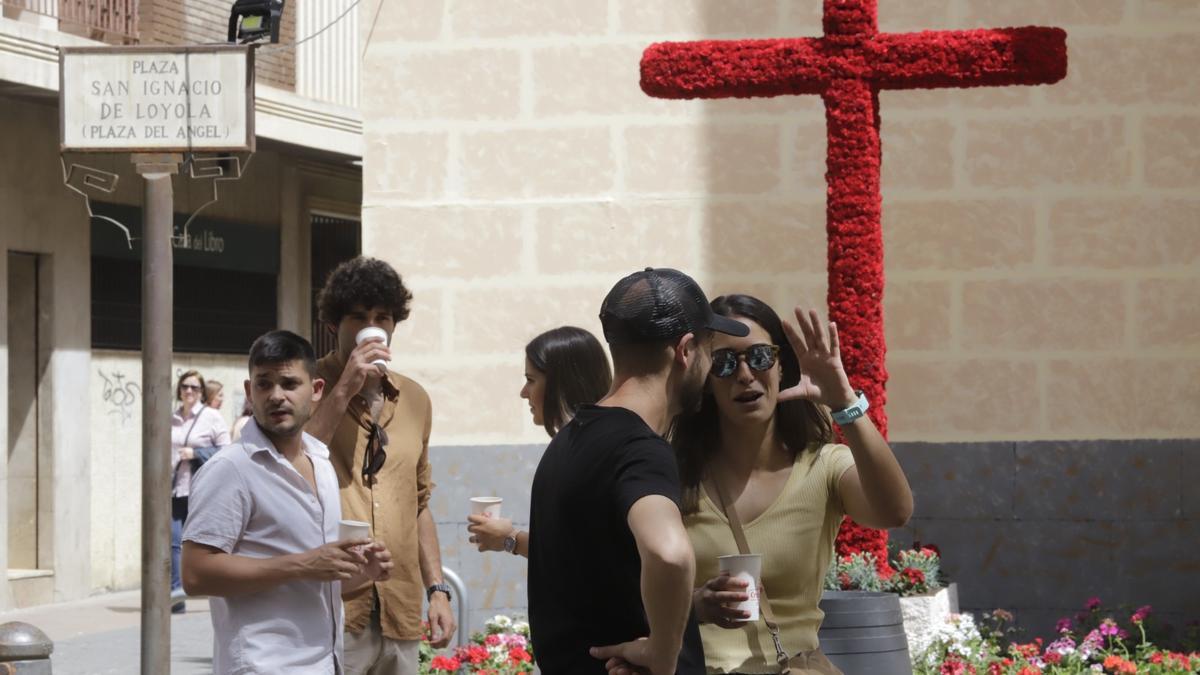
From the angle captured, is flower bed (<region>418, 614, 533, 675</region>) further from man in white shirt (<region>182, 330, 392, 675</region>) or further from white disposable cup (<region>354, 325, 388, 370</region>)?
man in white shirt (<region>182, 330, 392, 675</region>)

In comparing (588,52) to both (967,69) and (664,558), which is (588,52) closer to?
(967,69)

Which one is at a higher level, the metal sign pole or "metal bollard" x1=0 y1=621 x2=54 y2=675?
the metal sign pole

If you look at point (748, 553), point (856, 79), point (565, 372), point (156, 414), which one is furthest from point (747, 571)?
point (156, 414)

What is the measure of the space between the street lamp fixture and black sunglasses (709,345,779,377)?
20.3 feet

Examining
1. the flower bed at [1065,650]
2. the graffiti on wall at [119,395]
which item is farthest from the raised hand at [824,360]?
the graffiti on wall at [119,395]

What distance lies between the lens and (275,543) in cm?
473

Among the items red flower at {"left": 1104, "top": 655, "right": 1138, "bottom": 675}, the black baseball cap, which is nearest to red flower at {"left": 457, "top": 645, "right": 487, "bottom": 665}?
red flower at {"left": 1104, "top": 655, "right": 1138, "bottom": 675}

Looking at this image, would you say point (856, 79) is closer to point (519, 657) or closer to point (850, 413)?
point (519, 657)

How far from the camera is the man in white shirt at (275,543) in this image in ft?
15.1

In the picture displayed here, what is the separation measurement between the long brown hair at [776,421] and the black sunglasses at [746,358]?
0.09m

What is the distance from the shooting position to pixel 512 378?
9.91 metres

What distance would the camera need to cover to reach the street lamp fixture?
33.2ft

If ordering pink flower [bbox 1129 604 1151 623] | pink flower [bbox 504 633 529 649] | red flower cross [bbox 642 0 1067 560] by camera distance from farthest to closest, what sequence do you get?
pink flower [bbox 1129 604 1151 623] < pink flower [bbox 504 633 529 649] < red flower cross [bbox 642 0 1067 560]

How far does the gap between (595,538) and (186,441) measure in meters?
12.9
